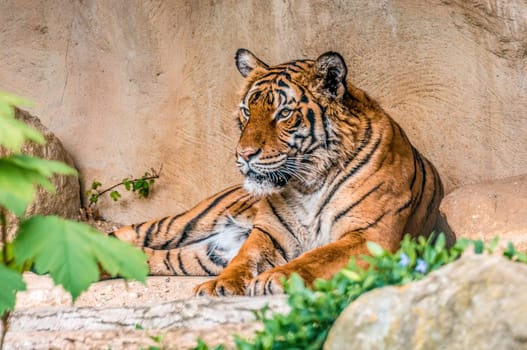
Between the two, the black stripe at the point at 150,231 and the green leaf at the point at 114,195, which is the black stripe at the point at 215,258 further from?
the green leaf at the point at 114,195

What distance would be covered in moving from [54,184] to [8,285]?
4906 millimetres

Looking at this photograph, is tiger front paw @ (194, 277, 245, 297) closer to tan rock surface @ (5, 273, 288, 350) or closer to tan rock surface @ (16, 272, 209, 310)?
tan rock surface @ (16, 272, 209, 310)

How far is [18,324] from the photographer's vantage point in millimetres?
4000

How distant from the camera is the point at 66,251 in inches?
78.2

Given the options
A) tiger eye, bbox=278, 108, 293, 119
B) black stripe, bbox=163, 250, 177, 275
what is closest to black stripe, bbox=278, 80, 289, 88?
tiger eye, bbox=278, 108, 293, 119

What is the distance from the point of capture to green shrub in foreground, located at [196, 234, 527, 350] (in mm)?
2920

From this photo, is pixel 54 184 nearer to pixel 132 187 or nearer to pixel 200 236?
pixel 132 187

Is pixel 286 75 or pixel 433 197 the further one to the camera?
pixel 433 197

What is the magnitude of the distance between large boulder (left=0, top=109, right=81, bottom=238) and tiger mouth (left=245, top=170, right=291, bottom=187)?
200 cm

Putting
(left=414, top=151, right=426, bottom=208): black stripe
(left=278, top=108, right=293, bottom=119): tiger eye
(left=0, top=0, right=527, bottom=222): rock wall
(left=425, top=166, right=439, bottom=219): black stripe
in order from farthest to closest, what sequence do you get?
(left=0, top=0, right=527, bottom=222): rock wall → (left=425, top=166, right=439, bottom=219): black stripe → (left=414, top=151, right=426, bottom=208): black stripe → (left=278, top=108, right=293, bottom=119): tiger eye

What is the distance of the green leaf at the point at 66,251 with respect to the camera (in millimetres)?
1987

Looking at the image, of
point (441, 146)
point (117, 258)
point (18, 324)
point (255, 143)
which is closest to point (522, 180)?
point (441, 146)

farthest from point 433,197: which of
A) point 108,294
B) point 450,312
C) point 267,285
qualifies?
point 450,312

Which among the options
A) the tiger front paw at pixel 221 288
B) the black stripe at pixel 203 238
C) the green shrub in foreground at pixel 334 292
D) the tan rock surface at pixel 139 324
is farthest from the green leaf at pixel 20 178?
the black stripe at pixel 203 238
